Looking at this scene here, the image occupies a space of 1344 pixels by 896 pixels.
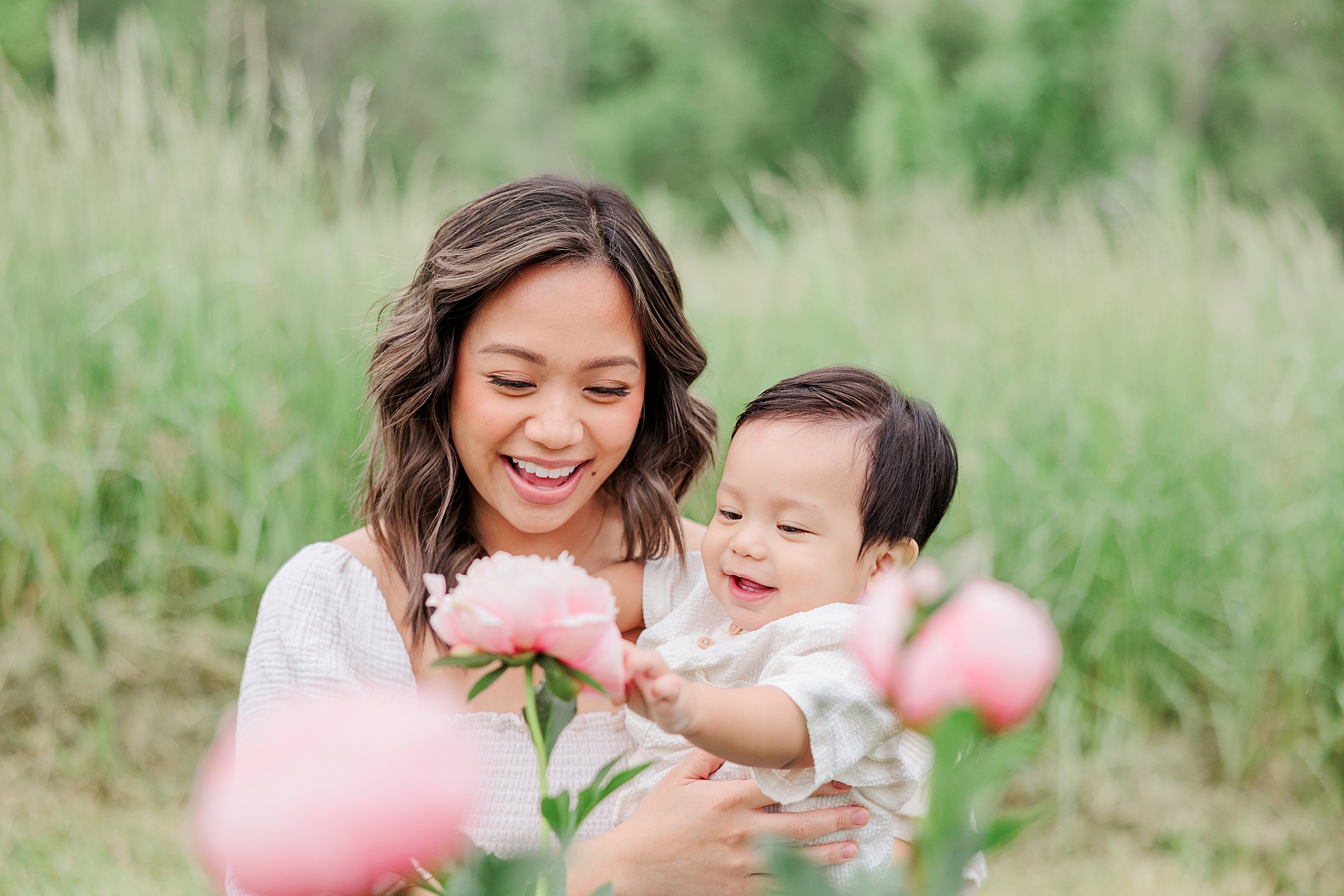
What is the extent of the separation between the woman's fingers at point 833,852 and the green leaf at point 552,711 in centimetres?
76

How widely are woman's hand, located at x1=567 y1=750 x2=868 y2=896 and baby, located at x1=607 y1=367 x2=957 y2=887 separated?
0.03 meters

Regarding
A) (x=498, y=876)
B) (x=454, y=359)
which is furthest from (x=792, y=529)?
(x=498, y=876)

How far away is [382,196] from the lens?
12.9ft

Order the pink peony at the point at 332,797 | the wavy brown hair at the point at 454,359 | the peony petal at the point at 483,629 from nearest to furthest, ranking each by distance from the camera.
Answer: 1. the pink peony at the point at 332,797
2. the peony petal at the point at 483,629
3. the wavy brown hair at the point at 454,359

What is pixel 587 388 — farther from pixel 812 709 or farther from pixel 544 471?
pixel 812 709

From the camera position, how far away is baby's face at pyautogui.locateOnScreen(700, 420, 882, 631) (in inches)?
53.5

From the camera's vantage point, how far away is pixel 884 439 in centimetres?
144

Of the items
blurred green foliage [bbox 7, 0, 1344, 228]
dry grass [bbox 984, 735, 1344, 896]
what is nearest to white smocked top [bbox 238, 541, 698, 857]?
dry grass [bbox 984, 735, 1344, 896]

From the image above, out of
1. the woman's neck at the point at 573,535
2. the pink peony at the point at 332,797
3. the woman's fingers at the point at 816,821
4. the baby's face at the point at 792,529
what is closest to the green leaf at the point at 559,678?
the pink peony at the point at 332,797

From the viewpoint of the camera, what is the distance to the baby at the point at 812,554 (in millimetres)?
1208

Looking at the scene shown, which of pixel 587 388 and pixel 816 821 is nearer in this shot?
pixel 816 821

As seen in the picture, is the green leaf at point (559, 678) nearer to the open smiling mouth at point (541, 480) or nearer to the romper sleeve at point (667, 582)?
the open smiling mouth at point (541, 480)

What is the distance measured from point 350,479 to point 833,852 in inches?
75.6

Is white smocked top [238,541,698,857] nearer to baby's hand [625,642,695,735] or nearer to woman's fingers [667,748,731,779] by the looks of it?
woman's fingers [667,748,731,779]
